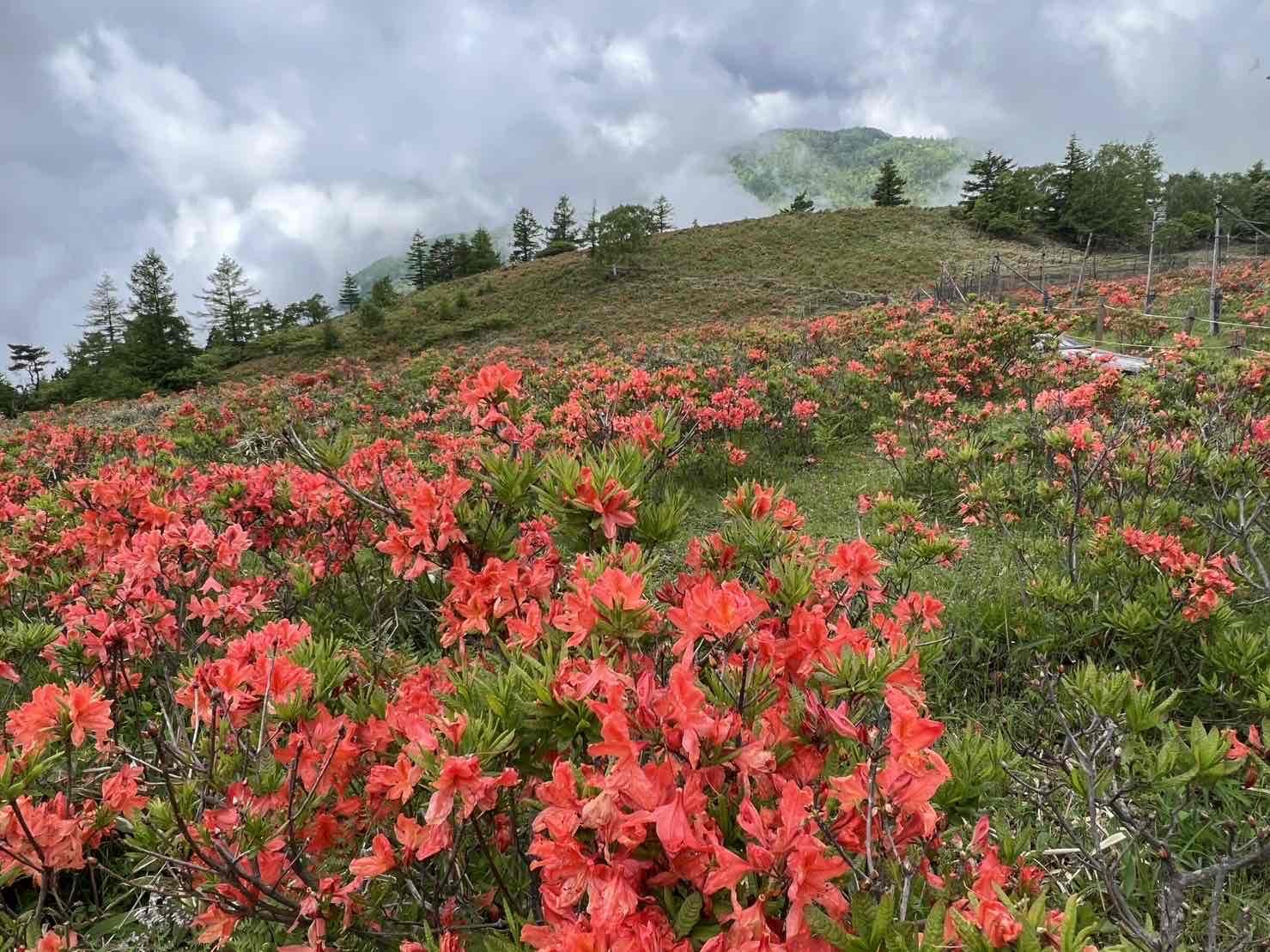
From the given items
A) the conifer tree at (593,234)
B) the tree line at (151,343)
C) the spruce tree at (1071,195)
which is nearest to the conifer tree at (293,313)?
the tree line at (151,343)

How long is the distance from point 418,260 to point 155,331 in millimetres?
24030

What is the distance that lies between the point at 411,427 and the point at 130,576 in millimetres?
6640

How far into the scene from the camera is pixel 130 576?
2502 mm

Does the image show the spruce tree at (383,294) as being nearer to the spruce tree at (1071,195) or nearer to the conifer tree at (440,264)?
the conifer tree at (440,264)

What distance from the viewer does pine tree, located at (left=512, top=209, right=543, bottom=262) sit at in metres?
60.8

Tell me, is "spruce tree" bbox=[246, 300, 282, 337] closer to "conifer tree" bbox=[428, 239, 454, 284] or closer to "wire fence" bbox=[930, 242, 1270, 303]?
"conifer tree" bbox=[428, 239, 454, 284]

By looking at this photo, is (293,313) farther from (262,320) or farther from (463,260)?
(463,260)

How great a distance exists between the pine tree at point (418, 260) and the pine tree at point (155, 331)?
1826 centimetres

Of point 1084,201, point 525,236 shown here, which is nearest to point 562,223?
point 525,236

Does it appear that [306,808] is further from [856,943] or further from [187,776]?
[856,943]

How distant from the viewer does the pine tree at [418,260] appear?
54.6m

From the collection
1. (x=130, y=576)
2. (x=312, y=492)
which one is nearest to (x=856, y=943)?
(x=130, y=576)

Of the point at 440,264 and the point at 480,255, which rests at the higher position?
the point at 440,264

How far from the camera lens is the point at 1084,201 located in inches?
1676
